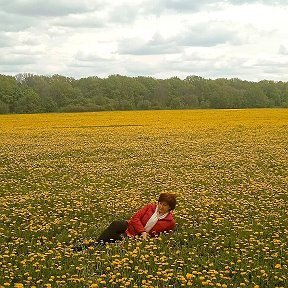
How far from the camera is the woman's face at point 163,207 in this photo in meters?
8.79

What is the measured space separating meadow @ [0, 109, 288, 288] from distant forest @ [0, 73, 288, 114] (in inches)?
2689

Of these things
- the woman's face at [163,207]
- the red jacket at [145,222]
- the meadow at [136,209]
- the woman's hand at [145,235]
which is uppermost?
the woman's face at [163,207]

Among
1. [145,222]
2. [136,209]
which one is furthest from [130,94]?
[145,222]

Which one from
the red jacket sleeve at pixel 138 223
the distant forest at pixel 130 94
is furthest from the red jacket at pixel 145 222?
the distant forest at pixel 130 94

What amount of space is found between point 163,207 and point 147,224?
50cm

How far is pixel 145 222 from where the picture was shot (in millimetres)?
9125

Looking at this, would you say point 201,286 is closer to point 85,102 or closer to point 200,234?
point 200,234

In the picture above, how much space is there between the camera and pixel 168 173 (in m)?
16.9

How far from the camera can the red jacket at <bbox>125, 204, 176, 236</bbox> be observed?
29.5 ft

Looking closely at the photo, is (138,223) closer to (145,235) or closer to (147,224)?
(147,224)

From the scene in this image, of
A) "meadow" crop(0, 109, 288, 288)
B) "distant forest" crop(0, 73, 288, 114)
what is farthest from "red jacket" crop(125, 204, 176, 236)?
"distant forest" crop(0, 73, 288, 114)

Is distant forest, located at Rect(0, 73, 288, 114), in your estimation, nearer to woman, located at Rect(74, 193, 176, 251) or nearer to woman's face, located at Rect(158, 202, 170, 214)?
woman, located at Rect(74, 193, 176, 251)

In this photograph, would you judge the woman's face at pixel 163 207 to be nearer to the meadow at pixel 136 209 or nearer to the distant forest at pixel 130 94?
the meadow at pixel 136 209

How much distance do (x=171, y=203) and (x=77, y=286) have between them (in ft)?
8.84
